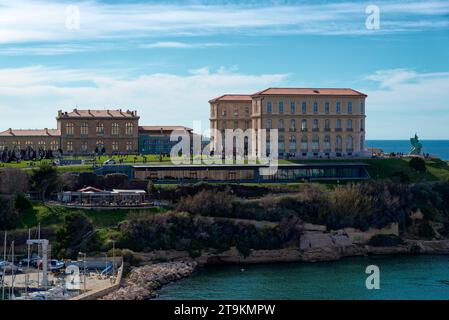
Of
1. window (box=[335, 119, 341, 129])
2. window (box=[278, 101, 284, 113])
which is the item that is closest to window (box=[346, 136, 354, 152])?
window (box=[335, 119, 341, 129])

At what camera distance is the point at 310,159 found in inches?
2830

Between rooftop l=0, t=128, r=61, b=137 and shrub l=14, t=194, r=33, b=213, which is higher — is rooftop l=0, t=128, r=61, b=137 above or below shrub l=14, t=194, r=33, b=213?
above

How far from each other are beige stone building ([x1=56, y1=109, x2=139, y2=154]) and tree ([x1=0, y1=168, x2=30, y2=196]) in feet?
87.5

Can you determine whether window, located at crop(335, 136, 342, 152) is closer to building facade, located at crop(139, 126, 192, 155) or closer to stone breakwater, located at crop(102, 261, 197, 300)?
building facade, located at crop(139, 126, 192, 155)

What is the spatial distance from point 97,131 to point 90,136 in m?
1.09

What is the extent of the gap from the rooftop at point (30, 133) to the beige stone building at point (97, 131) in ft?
3.45

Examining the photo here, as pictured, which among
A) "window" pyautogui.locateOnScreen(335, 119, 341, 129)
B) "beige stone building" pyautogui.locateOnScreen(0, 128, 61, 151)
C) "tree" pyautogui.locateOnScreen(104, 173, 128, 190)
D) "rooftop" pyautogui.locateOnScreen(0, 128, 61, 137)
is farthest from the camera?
"rooftop" pyautogui.locateOnScreen(0, 128, 61, 137)

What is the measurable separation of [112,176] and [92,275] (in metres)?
19.9

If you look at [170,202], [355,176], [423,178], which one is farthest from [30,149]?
[423,178]

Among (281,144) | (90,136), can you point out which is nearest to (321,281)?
(281,144)

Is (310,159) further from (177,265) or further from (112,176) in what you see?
(177,265)

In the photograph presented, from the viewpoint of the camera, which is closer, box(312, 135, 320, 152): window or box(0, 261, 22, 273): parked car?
box(0, 261, 22, 273): parked car

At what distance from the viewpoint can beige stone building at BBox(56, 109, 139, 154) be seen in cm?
8614

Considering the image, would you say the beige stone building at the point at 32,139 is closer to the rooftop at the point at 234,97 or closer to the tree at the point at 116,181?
the rooftop at the point at 234,97
